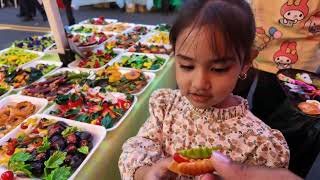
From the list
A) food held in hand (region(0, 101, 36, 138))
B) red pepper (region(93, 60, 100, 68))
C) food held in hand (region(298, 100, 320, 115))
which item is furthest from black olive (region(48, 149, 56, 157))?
food held in hand (region(298, 100, 320, 115))

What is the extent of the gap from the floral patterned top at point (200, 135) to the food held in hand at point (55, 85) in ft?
1.46

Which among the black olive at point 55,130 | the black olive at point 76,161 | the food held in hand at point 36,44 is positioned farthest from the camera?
the food held in hand at point 36,44

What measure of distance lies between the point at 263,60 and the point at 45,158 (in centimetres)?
80

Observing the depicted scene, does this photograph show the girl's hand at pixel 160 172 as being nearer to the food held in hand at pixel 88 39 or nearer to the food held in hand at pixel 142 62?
the food held in hand at pixel 142 62

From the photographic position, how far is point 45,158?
0.72 m

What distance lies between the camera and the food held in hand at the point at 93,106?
882 mm

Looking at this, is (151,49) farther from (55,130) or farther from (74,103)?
(55,130)

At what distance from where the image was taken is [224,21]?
0.56m

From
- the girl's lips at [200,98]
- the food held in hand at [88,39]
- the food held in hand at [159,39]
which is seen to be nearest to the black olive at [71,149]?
the girl's lips at [200,98]

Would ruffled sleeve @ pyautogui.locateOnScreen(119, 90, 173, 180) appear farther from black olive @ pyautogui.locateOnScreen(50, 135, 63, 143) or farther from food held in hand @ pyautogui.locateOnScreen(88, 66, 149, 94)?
food held in hand @ pyautogui.locateOnScreen(88, 66, 149, 94)

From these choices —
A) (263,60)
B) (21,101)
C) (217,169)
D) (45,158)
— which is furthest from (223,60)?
(21,101)

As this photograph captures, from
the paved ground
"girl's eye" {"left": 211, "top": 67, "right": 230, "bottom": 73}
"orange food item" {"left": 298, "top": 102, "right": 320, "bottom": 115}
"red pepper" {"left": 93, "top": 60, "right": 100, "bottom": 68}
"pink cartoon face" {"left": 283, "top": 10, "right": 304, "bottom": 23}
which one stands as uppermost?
"girl's eye" {"left": 211, "top": 67, "right": 230, "bottom": 73}

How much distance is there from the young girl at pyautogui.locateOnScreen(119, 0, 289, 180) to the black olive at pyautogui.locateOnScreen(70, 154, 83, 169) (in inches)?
4.2

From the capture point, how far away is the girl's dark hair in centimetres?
56
